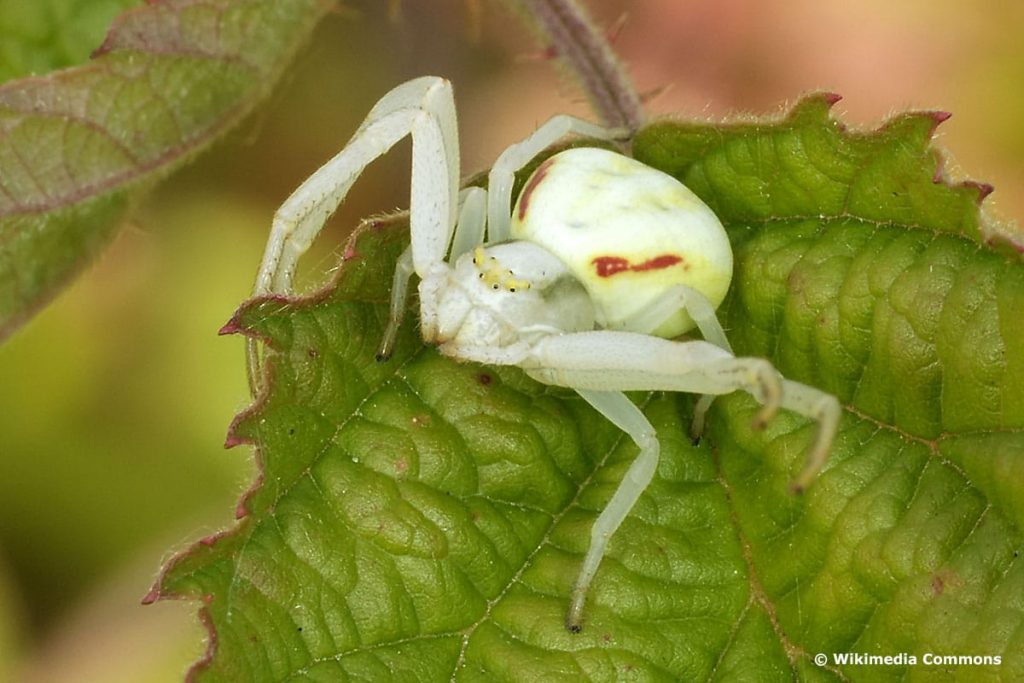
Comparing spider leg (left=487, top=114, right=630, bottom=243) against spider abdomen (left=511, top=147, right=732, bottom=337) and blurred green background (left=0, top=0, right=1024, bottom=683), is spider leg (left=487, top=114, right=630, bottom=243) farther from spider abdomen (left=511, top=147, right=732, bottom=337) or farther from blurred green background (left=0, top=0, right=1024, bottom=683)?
blurred green background (left=0, top=0, right=1024, bottom=683)

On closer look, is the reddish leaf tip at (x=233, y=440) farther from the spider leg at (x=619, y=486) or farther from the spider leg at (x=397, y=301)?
the spider leg at (x=619, y=486)

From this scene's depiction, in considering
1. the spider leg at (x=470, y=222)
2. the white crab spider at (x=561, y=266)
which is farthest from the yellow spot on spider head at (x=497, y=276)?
the spider leg at (x=470, y=222)

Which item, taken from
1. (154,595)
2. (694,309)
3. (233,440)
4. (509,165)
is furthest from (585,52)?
(154,595)

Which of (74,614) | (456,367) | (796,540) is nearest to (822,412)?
(796,540)

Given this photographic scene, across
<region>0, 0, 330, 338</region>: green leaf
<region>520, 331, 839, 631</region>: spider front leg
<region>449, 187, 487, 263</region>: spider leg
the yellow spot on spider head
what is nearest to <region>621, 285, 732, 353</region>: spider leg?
<region>520, 331, 839, 631</region>: spider front leg

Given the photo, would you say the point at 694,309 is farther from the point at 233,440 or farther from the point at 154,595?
the point at 154,595

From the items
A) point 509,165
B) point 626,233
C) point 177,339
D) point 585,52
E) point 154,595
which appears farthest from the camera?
point 177,339
